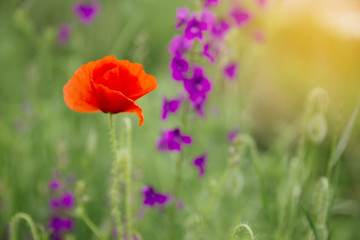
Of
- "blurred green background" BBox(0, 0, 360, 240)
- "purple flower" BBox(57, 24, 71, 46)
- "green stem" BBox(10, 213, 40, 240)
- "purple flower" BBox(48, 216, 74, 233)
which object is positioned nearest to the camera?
"green stem" BBox(10, 213, 40, 240)

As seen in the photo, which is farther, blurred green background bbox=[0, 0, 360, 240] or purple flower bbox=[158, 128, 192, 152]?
blurred green background bbox=[0, 0, 360, 240]

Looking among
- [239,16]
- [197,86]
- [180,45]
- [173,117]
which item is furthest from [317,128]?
[173,117]

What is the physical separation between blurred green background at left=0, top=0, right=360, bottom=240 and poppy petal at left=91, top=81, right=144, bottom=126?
568 millimetres

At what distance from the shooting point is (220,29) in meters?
1.72

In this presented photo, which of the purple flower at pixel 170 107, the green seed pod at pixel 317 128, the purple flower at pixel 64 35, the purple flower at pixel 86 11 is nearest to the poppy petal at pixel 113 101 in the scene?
the purple flower at pixel 170 107

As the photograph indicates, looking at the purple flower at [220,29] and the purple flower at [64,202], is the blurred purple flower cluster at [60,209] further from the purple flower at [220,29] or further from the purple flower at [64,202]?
the purple flower at [220,29]

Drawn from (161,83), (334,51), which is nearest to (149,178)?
(161,83)

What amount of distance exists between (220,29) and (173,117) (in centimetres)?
152

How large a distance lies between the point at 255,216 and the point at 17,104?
204 cm

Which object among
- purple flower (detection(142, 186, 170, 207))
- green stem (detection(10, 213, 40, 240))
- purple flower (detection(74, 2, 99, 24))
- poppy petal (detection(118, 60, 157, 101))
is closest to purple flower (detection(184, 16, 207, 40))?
poppy petal (detection(118, 60, 157, 101))

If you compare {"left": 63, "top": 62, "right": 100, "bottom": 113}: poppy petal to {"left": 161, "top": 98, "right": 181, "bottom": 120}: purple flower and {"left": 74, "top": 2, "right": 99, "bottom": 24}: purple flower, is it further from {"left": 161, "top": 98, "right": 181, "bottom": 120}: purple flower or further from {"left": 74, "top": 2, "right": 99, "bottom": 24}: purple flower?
{"left": 74, "top": 2, "right": 99, "bottom": 24}: purple flower

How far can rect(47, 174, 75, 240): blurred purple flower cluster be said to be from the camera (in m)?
1.98

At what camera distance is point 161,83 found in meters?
3.40

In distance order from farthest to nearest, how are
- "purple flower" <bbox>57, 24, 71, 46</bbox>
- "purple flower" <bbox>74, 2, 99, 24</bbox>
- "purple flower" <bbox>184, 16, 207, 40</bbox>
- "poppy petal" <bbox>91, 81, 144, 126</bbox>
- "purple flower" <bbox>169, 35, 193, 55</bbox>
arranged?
"purple flower" <bbox>57, 24, 71, 46</bbox>
"purple flower" <bbox>74, 2, 99, 24</bbox>
"purple flower" <bbox>169, 35, 193, 55</bbox>
"purple flower" <bbox>184, 16, 207, 40</bbox>
"poppy petal" <bbox>91, 81, 144, 126</bbox>
